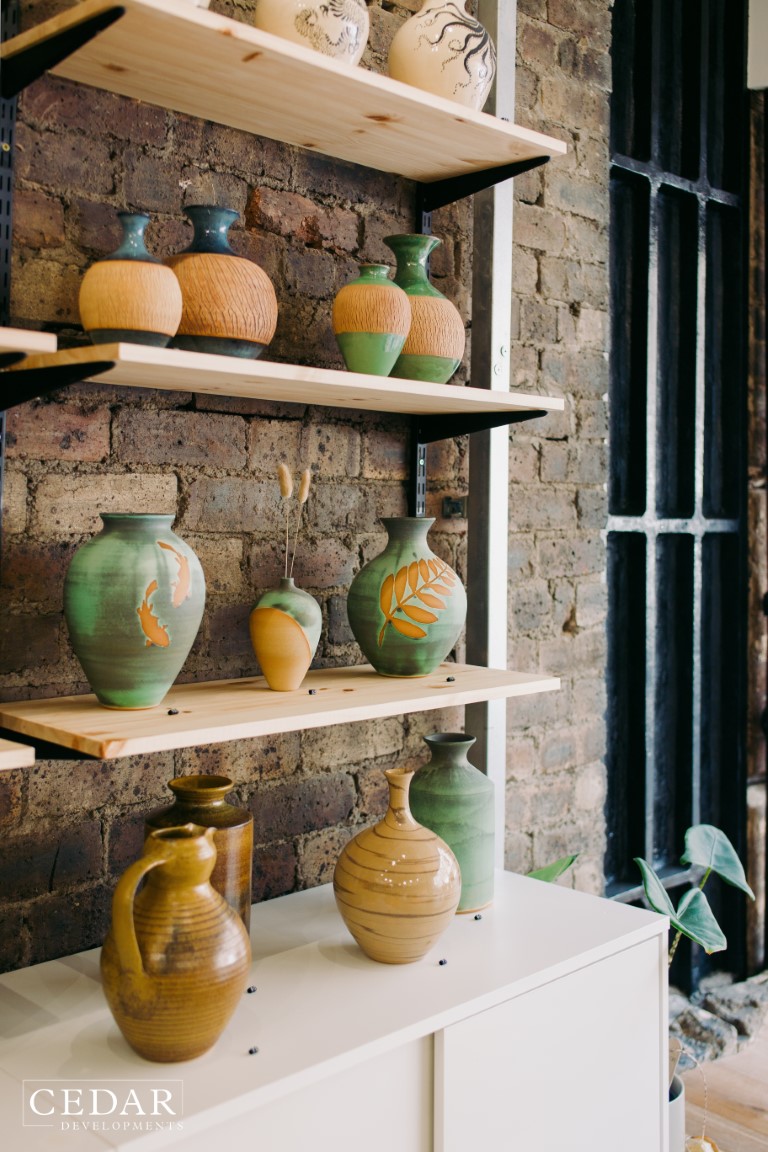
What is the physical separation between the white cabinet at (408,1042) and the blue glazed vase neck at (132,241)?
0.92 meters

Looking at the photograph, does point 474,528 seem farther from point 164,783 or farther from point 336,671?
point 164,783

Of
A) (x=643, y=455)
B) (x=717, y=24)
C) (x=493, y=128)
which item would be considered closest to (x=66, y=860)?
(x=493, y=128)

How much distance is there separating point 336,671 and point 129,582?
538 millimetres

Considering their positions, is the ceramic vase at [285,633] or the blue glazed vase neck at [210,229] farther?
the ceramic vase at [285,633]

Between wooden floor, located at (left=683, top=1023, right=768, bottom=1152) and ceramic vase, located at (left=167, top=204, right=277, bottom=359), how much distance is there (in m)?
1.78

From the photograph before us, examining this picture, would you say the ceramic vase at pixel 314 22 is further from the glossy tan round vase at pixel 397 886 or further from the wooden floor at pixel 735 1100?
the wooden floor at pixel 735 1100

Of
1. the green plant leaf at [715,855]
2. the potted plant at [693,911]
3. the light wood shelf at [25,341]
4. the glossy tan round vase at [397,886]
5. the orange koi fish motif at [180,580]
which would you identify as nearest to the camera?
the light wood shelf at [25,341]

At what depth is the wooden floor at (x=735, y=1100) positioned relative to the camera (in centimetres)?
213

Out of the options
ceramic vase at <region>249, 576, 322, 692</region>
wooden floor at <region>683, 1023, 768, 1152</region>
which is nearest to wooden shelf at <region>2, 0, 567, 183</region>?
ceramic vase at <region>249, 576, 322, 692</region>

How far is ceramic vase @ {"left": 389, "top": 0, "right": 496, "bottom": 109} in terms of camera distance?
156 cm

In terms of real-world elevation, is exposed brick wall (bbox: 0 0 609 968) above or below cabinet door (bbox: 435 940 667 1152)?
above

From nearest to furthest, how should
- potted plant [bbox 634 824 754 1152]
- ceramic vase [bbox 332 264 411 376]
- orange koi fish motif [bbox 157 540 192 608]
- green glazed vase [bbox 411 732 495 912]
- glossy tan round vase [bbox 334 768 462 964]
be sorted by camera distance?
orange koi fish motif [bbox 157 540 192 608]
glossy tan round vase [bbox 334 768 462 964]
ceramic vase [bbox 332 264 411 376]
green glazed vase [bbox 411 732 495 912]
potted plant [bbox 634 824 754 1152]

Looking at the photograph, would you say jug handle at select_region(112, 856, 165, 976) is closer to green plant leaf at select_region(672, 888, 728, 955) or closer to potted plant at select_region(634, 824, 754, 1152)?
potted plant at select_region(634, 824, 754, 1152)

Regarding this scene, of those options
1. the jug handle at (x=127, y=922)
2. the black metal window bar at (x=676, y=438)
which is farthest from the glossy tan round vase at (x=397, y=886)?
the black metal window bar at (x=676, y=438)
